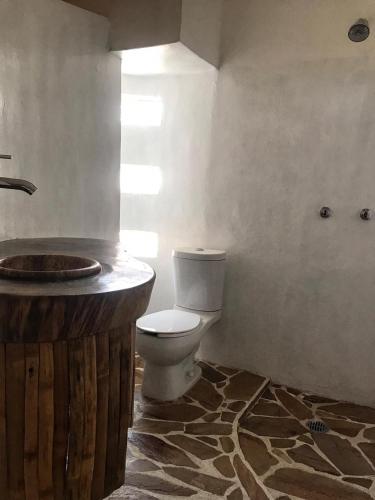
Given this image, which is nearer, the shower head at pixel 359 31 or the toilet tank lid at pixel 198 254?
the shower head at pixel 359 31

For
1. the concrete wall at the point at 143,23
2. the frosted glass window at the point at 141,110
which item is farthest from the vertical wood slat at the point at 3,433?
the frosted glass window at the point at 141,110

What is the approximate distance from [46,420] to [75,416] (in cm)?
7

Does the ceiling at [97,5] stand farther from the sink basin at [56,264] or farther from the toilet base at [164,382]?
the toilet base at [164,382]

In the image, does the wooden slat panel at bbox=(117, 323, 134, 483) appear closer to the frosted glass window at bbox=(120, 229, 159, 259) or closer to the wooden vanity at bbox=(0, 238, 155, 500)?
the wooden vanity at bbox=(0, 238, 155, 500)

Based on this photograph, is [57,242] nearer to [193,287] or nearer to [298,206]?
[193,287]

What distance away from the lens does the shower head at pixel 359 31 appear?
7.25ft

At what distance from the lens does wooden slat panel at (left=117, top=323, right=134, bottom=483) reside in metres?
1.29

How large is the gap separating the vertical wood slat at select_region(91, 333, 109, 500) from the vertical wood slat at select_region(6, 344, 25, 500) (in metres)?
0.20

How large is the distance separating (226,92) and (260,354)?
5.40 ft

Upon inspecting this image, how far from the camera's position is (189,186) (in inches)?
112

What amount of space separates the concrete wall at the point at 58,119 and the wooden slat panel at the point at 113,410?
2.91ft

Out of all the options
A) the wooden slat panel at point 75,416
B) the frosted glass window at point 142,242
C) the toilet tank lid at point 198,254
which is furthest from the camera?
the frosted glass window at point 142,242

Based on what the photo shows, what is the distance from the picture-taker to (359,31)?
2.23 m

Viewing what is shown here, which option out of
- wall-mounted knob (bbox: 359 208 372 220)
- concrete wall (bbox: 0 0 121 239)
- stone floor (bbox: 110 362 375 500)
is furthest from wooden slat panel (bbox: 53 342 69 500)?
wall-mounted knob (bbox: 359 208 372 220)
